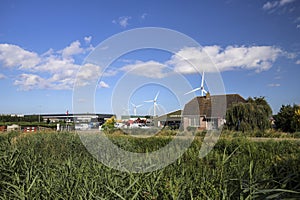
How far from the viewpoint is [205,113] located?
29.2 meters

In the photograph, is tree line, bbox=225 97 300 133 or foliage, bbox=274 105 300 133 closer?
foliage, bbox=274 105 300 133

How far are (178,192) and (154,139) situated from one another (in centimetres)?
891

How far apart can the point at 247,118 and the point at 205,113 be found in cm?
750

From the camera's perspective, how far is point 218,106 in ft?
89.5

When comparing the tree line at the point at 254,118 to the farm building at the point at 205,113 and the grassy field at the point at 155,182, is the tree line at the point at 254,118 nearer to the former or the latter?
the farm building at the point at 205,113

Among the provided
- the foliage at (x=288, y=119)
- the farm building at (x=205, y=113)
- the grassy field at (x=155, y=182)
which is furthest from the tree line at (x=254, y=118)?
the grassy field at (x=155, y=182)

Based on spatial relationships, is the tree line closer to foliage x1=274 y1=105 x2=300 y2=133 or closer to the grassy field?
foliage x1=274 y1=105 x2=300 y2=133

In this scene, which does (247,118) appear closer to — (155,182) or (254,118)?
(254,118)

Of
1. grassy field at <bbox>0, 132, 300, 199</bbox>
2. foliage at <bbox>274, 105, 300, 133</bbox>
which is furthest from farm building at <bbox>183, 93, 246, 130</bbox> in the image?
grassy field at <bbox>0, 132, 300, 199</bbox>

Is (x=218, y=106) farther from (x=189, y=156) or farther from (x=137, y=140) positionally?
(x=189, y=156)

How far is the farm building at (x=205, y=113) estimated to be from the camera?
23578mm

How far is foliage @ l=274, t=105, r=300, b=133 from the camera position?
20.7 metres

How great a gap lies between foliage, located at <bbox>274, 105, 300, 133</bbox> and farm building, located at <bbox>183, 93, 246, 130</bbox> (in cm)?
390

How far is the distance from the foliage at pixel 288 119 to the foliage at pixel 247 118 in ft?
3.57
